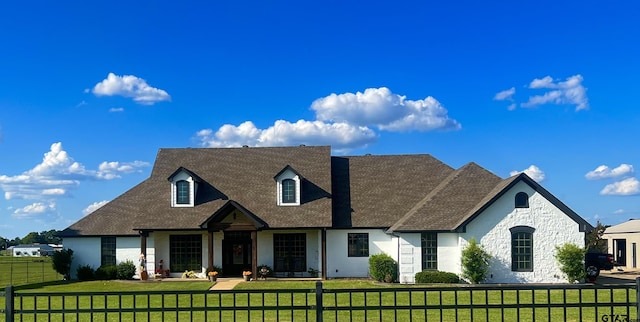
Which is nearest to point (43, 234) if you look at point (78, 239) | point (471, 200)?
point (78, 239)

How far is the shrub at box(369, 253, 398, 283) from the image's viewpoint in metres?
29.0

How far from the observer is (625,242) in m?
47.3

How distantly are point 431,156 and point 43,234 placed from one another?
164061mm

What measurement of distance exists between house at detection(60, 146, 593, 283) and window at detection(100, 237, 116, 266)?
55 millimetres

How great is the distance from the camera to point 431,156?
37688mm

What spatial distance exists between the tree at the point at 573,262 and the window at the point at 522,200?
8.56ft

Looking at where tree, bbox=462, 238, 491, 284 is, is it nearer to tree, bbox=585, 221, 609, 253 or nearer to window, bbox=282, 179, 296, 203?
window, bbox=282, 179, 296, 203

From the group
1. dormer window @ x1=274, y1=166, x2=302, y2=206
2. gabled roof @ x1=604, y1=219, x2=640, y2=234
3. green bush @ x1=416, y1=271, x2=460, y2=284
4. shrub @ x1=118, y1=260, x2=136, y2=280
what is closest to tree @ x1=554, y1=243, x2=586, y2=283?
green bush @ x1=416, y1=271, x2=460, y2=284

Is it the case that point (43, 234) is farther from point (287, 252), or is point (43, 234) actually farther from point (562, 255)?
point (562, 255)

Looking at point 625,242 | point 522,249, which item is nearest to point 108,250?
point 522,249

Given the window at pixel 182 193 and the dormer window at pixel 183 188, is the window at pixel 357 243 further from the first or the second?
the window at pixel 182 193

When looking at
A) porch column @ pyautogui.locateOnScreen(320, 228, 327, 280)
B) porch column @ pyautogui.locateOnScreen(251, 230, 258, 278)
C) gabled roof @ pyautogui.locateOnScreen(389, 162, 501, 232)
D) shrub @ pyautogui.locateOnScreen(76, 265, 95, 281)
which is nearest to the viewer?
gabled roof @ pyautogui.locateOnScreen(389, 162, 501, 232)

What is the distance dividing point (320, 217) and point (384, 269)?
4857mm

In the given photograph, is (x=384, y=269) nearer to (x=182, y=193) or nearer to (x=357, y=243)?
(x=357, y=243)
